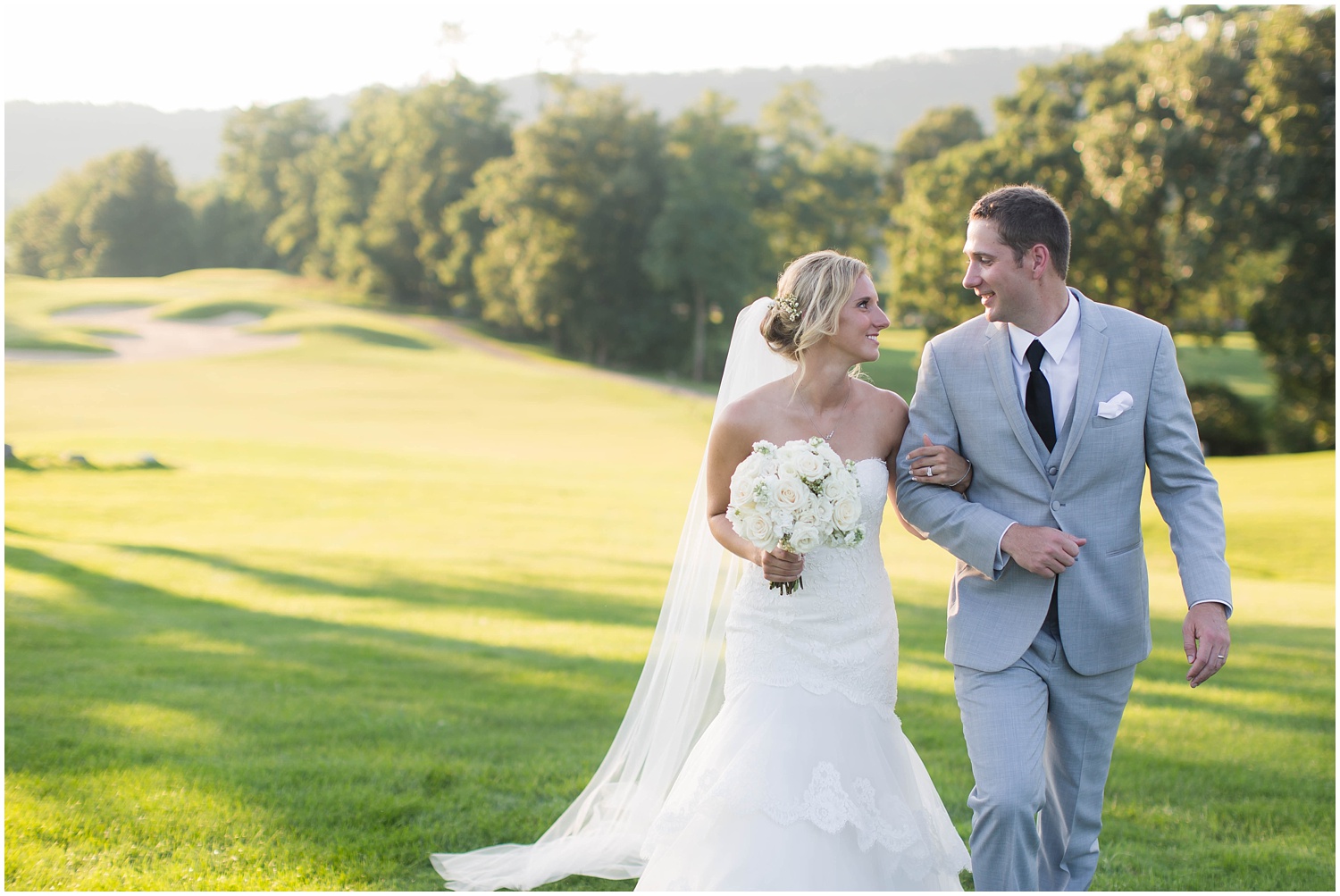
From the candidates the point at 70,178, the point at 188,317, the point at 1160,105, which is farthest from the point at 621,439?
the point at 70,178

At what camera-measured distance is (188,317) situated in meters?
53.1

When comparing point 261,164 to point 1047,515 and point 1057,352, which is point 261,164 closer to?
point 1057,352

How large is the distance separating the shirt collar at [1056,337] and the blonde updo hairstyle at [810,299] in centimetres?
64

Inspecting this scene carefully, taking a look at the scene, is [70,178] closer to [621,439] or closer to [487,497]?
[621,439]

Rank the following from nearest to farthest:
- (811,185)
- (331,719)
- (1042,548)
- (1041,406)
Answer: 1. (1042,548)
2. (1041,406)
3. (331,719)
4. (811,185)

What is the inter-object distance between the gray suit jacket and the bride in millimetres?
200

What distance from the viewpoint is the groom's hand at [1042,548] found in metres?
3.63

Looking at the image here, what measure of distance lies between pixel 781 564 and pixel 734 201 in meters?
50.9

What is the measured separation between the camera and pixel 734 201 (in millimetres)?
53062

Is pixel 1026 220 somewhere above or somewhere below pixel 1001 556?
above

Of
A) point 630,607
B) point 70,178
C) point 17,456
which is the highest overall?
point 70,178

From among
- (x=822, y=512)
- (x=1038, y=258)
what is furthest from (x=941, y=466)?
(x=1038, y=258)

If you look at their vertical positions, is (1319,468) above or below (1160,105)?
below

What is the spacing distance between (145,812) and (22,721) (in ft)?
6.57
